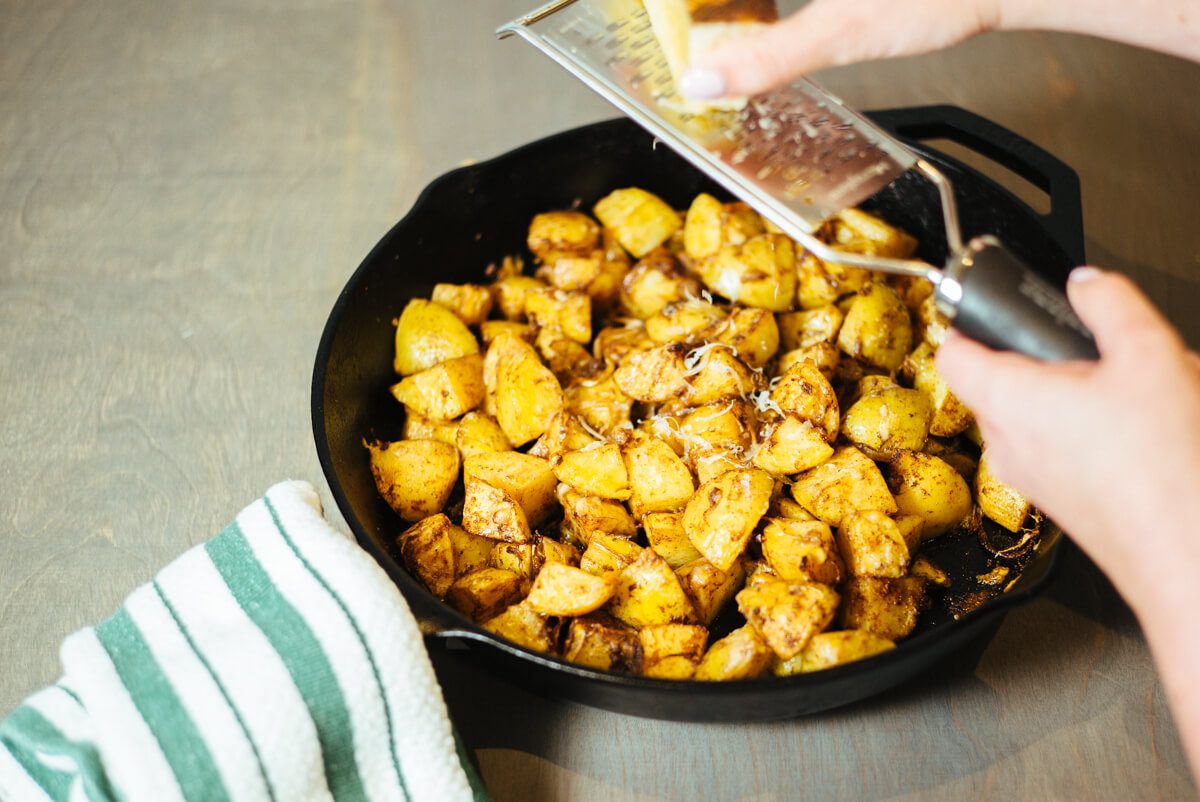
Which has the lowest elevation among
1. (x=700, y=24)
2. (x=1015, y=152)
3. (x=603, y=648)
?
(x=603, y=648)

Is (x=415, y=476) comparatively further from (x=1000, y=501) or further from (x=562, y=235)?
(x=1000, y=501)

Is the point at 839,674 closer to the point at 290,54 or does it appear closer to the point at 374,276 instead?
the point at 374,276

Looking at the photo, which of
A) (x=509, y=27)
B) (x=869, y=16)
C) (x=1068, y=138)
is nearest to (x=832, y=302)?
(x=869, y=16)

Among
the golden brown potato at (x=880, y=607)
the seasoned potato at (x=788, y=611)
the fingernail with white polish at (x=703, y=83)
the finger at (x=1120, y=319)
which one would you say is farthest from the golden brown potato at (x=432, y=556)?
the finger at (x=1120, y=319)

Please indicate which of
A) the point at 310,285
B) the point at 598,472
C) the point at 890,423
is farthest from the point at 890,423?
the point at 310,285

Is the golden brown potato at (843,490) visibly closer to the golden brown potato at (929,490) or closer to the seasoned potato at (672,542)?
the golden brown potato at (929,490)
